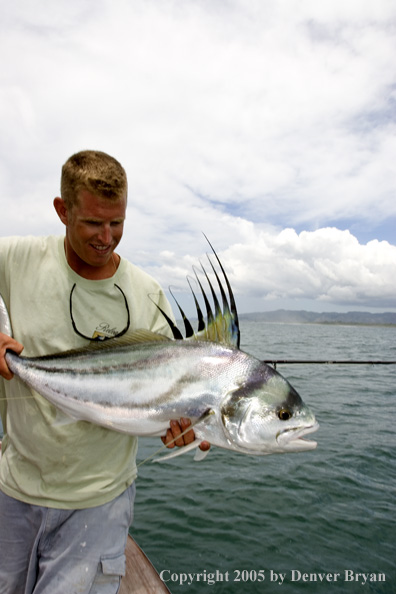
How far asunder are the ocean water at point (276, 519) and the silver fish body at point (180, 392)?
4.02m

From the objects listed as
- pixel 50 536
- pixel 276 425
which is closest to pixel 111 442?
pixel 50 536

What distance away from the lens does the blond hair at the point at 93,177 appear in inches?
101

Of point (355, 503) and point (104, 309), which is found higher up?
point (104, 309)

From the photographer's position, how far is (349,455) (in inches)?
372

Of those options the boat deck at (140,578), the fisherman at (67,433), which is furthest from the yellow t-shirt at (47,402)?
the boat deck at (140,578)

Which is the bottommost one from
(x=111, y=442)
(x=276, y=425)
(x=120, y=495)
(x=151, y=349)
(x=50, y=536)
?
(x=50, y=536)

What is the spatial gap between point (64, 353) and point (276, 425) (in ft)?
4.89

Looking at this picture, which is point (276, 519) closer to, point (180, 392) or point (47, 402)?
point (180, 392)

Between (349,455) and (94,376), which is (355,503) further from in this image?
(94,376)

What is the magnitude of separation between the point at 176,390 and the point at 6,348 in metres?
1.15

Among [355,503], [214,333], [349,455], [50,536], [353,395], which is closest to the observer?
[50,536]

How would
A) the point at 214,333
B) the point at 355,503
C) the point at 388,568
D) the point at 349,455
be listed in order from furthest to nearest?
the point at 349,455
the point at 355,503
the point at 388,568
the point at 214,333

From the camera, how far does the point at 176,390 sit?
2578 mm
